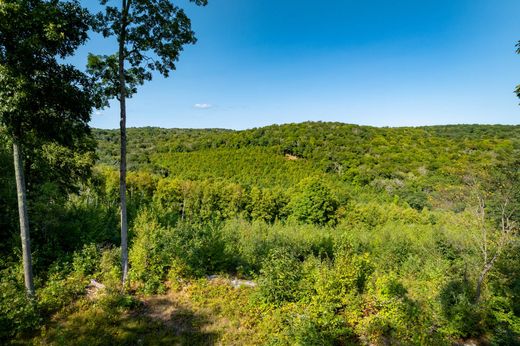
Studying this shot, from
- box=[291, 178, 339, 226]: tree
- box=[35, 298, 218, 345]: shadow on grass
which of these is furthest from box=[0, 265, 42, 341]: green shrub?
box=[291, 178, 339, 226]: tree

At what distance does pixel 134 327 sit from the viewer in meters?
5.78

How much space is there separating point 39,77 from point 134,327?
5.80 meters

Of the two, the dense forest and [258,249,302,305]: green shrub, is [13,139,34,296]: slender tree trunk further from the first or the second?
[258,249,302,305]: green shrub

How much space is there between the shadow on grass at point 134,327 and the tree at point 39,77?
2.06 m

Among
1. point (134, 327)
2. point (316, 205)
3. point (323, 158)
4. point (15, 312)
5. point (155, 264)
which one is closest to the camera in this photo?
point (15, 312)

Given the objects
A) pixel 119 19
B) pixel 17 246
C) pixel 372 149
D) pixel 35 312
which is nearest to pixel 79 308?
pixel 35 312

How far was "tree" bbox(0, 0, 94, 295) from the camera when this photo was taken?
440 centimetres

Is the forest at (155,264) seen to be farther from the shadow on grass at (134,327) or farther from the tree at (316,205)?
the tree at (316,205)

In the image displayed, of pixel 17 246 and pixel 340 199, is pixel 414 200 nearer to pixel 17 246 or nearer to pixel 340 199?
pixel 340 199

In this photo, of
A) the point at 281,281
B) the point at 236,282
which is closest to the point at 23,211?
the point at 236,282

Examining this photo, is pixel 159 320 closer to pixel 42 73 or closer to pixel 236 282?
pixel 236 282

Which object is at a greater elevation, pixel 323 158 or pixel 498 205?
pixel 498 205

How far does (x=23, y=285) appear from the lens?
645cm

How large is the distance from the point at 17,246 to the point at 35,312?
9.97 ft
